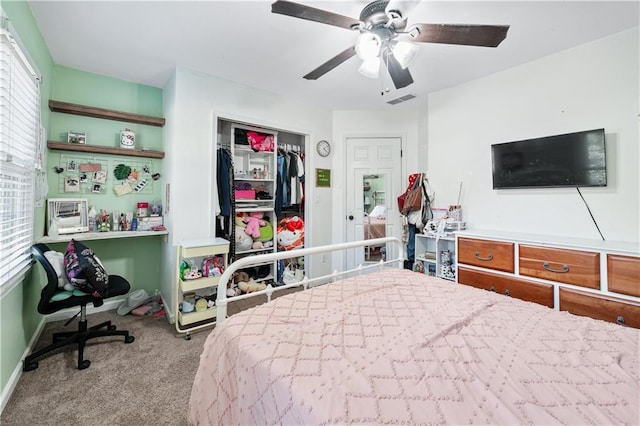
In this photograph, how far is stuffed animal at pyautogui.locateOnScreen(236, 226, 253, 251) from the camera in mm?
3355

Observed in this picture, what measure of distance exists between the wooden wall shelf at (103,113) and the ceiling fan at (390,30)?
2180 millimetres

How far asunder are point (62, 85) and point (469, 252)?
4184 millimetres

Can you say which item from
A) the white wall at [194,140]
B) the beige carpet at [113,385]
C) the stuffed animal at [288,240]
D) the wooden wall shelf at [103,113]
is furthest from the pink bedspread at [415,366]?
the wooden wall shelf at [103,113]

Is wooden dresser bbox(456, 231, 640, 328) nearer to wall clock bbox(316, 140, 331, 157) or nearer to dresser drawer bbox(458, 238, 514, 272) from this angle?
dresser drawer bbox(458, 238, 514, 272)

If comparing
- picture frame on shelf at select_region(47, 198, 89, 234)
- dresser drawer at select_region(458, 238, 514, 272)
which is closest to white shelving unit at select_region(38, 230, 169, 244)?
picture frame on shelf at select_region(47, 198, 89, 234)

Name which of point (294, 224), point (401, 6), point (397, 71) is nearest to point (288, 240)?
point (294, 224)

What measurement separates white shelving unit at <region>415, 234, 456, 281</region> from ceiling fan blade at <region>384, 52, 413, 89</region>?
5.14 feet

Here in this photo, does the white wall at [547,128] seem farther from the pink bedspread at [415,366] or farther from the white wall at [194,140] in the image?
the white wall at [194,140]

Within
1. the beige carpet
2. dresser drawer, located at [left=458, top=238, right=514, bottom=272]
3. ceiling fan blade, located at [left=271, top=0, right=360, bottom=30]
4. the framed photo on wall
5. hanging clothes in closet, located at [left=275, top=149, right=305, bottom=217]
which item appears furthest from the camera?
the framed photo on wall

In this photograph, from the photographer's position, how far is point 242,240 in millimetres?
3365

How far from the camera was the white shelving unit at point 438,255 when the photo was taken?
2871mm

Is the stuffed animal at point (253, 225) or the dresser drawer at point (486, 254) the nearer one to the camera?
the dresser drawer at point (486, 254)

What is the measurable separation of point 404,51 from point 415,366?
1759mm

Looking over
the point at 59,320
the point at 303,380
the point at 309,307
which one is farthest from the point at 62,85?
the point at 303,380
